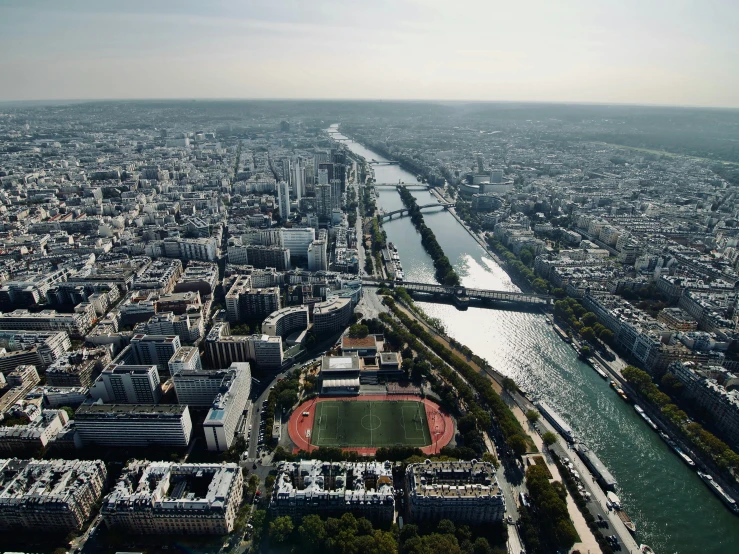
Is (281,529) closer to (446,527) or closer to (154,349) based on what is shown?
(446,527)

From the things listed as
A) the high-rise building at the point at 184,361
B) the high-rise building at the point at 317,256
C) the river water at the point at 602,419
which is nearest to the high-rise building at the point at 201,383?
the high-rise building at the point at 184,361

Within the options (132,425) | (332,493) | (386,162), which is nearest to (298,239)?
(132,425)

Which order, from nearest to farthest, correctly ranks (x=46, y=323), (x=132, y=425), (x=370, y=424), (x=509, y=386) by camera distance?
(x=132, y=425), (x=370, y=424), (x=509, y=386), (x=46, y=323)

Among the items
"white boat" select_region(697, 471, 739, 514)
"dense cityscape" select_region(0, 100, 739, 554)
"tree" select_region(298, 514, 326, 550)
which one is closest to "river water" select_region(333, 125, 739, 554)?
"dense cityscape" select_region(0, 100, 739, 554)

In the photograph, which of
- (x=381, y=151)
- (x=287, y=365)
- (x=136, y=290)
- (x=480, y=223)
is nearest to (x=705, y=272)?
(x=480, y=223)

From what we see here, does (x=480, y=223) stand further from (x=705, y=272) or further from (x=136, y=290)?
(x=136, y=290)
